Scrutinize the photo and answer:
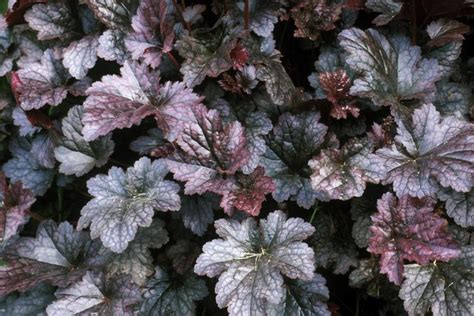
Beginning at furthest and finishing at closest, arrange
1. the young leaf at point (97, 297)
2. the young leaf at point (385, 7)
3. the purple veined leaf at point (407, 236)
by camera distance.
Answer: the young leaf at point (385, 7) < the young leaf at point (97, 297) < the purple veined leaf at point (407, 236)

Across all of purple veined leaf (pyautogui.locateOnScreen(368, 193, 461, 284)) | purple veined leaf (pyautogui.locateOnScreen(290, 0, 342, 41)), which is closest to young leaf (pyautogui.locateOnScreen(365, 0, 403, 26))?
purple veined leaf (pyautogui.locateOnScreen(290, 0, 342, 41))

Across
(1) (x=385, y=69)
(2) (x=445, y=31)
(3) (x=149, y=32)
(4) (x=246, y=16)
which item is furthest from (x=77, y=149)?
(2) (x=445, y=31)

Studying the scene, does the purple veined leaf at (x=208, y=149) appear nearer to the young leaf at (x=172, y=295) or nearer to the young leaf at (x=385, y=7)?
the young leaf at (x=172, y=295)

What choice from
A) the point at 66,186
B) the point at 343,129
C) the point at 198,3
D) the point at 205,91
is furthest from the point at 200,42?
Result: the point at 66,186

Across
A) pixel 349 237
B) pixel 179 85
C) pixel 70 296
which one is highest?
pixel 179 85

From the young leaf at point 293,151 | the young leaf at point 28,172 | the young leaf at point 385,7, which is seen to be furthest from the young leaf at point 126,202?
the young leaf at point 385,7

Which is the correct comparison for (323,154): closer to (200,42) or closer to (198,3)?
(200,42)

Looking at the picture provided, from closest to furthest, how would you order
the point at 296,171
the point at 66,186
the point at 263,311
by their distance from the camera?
the point at 263,311 → the point at 296,171 → the point at 66,186

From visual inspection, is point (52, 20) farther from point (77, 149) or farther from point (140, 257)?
point (140, 257)
